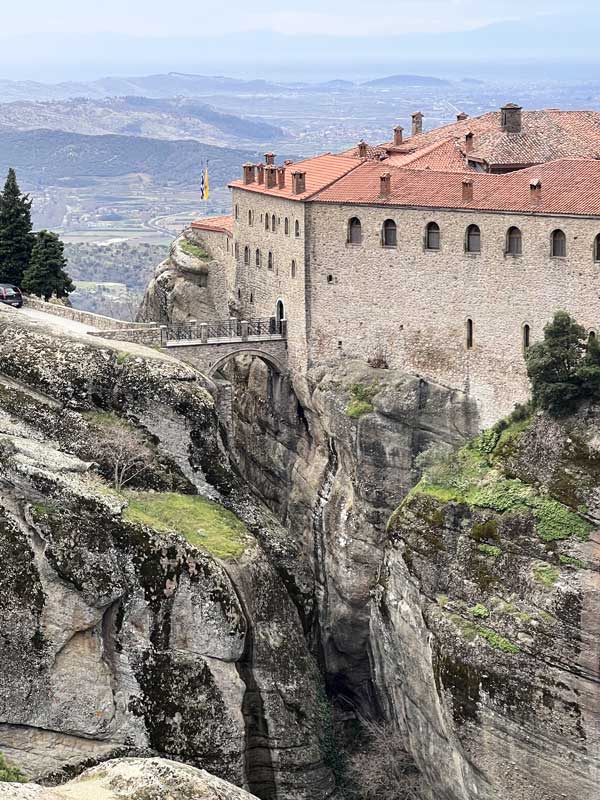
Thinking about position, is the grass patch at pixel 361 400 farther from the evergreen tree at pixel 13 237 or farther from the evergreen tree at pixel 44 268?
the evergreen tree at pixel 13 237

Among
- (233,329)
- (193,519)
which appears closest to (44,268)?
(233,329)

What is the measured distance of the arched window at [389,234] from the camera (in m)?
60.5

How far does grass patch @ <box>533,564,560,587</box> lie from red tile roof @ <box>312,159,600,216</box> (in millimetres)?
12302

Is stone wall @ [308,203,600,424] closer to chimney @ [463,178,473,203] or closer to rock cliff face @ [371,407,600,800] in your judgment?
chimney @ [463,178,473,203]

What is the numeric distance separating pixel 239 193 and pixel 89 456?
1812 centimetres

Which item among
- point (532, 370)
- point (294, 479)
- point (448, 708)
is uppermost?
point (532, 370)

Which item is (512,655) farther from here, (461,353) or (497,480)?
(461,353)

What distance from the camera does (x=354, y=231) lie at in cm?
6188

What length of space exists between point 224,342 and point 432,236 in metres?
10.0

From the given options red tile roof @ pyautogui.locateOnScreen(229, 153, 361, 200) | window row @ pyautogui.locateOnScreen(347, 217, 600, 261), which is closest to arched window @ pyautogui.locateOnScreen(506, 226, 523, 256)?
window row @ pyautogui.locateOnScreen(347, 217, 600, 261)

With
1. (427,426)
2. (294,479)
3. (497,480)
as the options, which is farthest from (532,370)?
(294,479)

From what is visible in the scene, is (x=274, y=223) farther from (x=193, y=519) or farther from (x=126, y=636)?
(x=126, y=636)

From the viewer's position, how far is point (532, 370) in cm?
5359

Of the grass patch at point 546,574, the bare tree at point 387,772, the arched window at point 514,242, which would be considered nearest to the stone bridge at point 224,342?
the arched window at point 514,242
